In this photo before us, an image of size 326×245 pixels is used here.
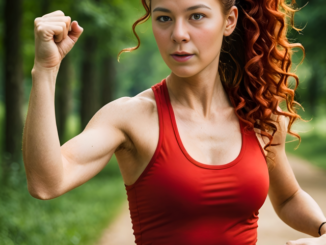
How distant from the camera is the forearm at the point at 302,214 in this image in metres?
2.36

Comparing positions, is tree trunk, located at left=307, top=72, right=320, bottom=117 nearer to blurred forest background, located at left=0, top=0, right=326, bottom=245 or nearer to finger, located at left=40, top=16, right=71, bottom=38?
blurred forest background, located at left=0, top=0, right=326, bottom=245

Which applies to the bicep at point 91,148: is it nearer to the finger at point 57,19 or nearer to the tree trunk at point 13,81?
the finger at point 57,19

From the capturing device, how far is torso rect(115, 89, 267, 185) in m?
2.07

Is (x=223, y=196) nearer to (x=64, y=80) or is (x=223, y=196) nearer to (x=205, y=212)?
(x=205, y=212)

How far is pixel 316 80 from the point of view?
24.5 meters

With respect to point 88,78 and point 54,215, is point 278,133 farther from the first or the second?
point 88,78

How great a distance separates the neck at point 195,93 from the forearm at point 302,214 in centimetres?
66

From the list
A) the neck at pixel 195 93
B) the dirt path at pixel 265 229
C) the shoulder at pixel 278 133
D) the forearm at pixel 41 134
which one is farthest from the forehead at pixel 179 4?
the dirt path at pixel 265 229

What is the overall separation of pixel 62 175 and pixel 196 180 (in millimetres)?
591

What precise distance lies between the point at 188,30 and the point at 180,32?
1.8 inches

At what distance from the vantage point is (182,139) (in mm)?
2131

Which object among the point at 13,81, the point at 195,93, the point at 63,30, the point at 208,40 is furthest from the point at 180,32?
the point at 13,81

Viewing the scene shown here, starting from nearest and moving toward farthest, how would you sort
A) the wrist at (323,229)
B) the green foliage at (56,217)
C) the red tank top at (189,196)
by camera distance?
the red tank top at (189,196), the wrist at (323,229), the green foliage at (56,217)

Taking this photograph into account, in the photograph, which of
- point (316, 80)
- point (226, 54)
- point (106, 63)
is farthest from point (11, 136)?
point (316, 80)
